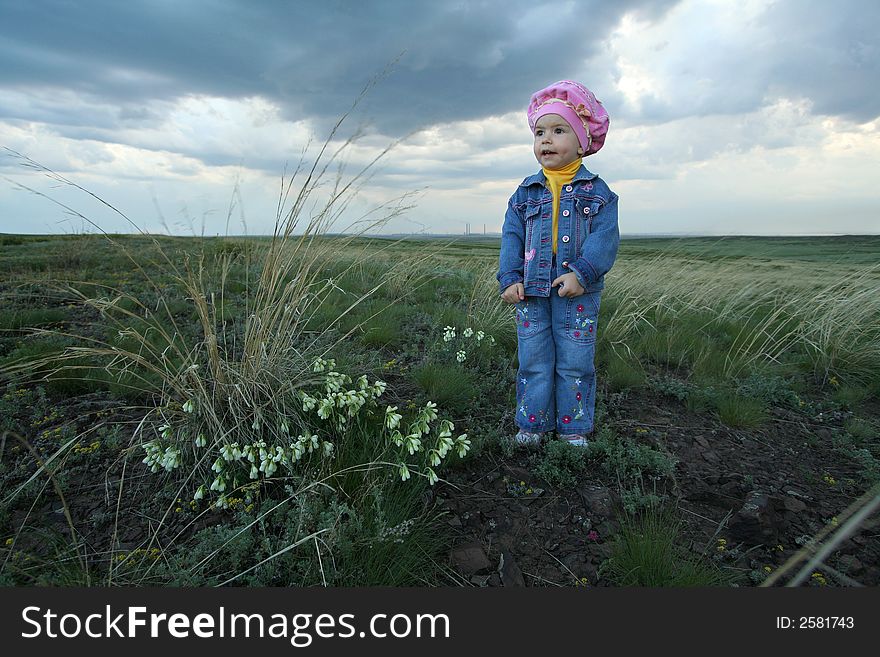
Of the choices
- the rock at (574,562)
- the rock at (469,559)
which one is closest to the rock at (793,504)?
the rock at (574,562)

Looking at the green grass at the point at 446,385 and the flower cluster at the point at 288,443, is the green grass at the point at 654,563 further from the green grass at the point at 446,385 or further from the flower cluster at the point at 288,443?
the green grass at the point at 446,385

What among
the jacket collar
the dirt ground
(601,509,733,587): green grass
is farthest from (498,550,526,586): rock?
the jacket collar

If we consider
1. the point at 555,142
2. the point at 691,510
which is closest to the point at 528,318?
the point at 555,142

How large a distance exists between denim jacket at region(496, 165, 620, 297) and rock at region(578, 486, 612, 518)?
1.04m

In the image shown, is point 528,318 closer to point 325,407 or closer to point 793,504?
point 325,407

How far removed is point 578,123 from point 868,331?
3.88 meters

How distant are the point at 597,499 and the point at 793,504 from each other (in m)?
0.98

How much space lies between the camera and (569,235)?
2682 mm

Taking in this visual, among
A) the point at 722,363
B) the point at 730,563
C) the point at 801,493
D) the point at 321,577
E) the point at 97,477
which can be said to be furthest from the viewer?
the point at 722,363

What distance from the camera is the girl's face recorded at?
260cm

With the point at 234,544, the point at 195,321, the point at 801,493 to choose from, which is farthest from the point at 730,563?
the point at 195,321

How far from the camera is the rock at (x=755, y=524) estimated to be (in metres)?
2.11

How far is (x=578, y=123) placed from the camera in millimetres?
2596

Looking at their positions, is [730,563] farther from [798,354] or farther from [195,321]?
[195,321]
